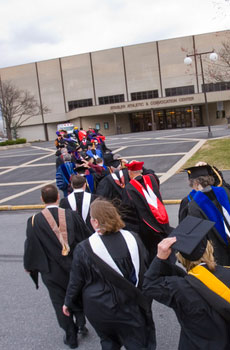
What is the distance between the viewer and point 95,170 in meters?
7.59

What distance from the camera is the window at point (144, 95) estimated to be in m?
51.3

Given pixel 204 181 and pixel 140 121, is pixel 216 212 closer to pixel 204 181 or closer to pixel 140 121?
pixel 204 181

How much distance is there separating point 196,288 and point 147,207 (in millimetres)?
2362

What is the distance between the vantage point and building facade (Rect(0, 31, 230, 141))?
48.5m

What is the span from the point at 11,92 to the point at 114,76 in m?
15.5

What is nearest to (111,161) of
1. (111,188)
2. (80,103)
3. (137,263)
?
(111,188)

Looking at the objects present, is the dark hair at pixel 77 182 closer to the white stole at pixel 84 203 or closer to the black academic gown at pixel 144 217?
the white stole at pixel 84 203

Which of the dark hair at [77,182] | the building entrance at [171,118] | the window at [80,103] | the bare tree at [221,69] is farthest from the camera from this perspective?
the window at [80,103]

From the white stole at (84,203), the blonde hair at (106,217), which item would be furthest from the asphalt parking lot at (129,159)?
the blonde hair at (106,217)

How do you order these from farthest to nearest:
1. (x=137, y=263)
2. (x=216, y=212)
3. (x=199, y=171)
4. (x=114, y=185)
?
(x=114, y=185) < (x=199, y=171) < (x=216, y=212) < (x=137, y=263)

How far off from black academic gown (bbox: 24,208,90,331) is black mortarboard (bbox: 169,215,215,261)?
1757 mm

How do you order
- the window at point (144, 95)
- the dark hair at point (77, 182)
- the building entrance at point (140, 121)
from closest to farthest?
the dark hair at point (77, 182) < the window at point (144, 95) < the building entrance at point (140, 121)

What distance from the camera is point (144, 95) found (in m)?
51.7

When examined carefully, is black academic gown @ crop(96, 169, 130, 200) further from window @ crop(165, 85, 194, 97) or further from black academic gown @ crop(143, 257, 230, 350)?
window @ crop(165, 85, 194, 97)
